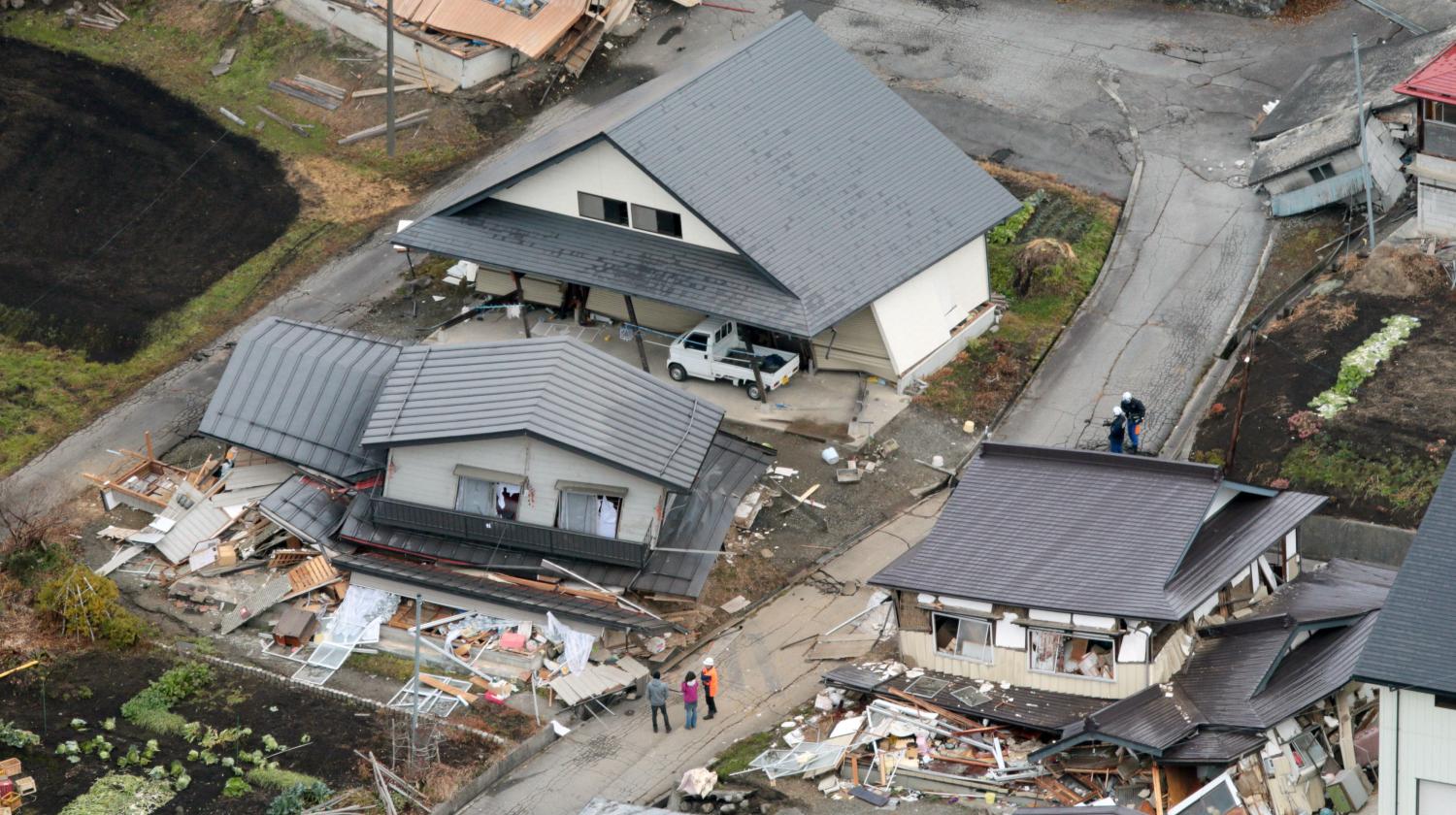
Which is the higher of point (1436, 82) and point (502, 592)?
point (1436, 82)

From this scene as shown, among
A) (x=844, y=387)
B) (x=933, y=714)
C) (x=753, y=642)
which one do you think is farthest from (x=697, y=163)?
(x=933, y=714)

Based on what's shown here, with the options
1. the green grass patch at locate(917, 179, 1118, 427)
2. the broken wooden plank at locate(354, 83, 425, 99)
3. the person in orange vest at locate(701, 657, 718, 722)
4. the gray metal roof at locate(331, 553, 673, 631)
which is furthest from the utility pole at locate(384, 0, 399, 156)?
the person in orange vest at locate(701, 657, 718, 722)

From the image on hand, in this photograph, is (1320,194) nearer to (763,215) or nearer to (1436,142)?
(1436,142)

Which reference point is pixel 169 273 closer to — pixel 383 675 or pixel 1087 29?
pixel 383 675

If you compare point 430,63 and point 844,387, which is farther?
point 430,63

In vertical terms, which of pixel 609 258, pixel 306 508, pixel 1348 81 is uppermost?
pixel 1348 81

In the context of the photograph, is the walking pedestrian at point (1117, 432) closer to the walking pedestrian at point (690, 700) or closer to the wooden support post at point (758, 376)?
the wooden support post at point (758, 376)

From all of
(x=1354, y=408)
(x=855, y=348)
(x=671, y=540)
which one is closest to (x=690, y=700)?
(x=671, y=540)
